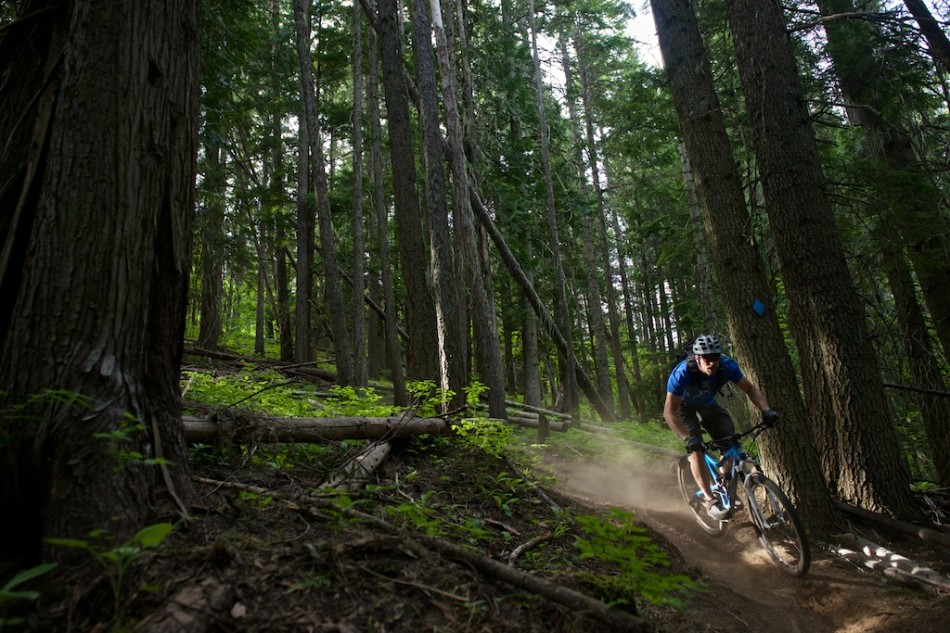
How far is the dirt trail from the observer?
4.30 meters

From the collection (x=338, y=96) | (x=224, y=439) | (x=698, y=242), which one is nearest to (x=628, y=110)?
(x=698, y=242)

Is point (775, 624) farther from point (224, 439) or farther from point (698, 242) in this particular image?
point (698, 242)

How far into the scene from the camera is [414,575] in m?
2.73

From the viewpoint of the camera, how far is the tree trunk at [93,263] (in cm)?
242

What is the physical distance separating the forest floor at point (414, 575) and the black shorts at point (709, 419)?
56.1 inches

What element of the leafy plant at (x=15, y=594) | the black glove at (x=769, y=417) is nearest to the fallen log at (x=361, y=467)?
the leafy plant at (x=15, y=594)

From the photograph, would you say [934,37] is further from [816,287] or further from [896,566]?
[896,566]

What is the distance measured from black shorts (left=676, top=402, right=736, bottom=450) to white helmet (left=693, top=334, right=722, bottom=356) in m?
0.92

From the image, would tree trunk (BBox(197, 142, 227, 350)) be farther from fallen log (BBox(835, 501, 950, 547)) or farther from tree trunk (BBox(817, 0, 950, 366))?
tree trunk (BBox(817, 0, 950, 366))

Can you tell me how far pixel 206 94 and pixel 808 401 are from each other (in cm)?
1266

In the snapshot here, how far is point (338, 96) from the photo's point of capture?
24297 mm

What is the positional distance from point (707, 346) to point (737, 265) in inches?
64.1

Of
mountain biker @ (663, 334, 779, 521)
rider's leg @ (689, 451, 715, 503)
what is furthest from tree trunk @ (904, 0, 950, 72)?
rider's leg @ (689, 451, 715, 503)

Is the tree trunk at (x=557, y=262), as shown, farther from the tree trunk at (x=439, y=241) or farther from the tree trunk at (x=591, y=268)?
the tree trunk at (x=439, y=241)
